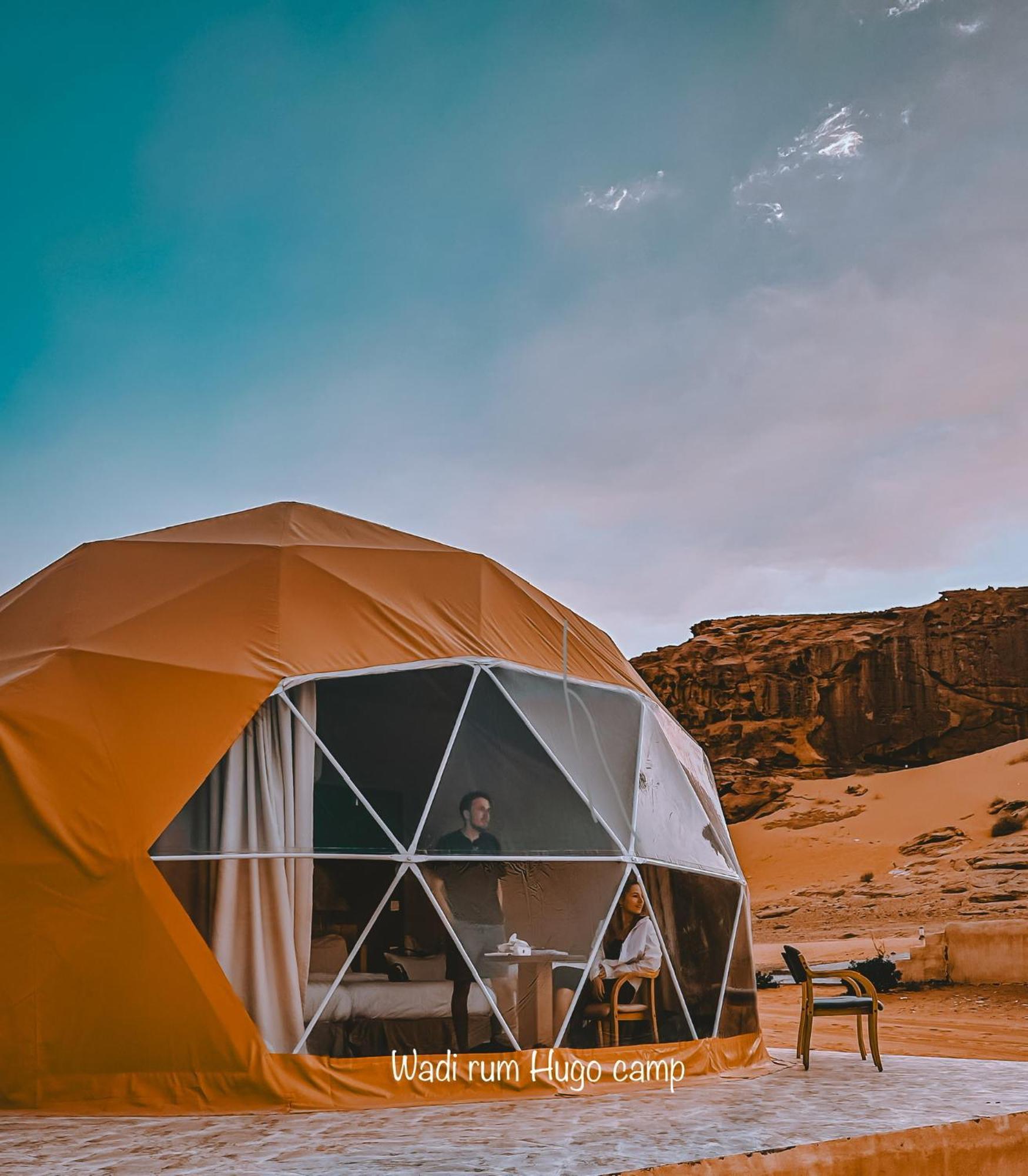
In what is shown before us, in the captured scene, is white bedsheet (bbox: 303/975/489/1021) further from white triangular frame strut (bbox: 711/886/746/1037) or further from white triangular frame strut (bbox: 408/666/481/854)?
white triangular frame strut (bbox: 711/886/746/1037)

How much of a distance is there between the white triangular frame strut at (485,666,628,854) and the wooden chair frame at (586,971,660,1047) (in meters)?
0.93

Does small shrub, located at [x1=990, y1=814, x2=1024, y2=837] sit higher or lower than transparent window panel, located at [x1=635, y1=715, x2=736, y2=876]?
lower

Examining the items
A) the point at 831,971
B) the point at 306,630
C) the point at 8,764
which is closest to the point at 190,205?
the point at 306,630

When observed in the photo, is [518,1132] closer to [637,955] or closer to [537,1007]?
[537,1007]

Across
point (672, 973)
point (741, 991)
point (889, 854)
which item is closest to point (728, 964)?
point (741, 991)

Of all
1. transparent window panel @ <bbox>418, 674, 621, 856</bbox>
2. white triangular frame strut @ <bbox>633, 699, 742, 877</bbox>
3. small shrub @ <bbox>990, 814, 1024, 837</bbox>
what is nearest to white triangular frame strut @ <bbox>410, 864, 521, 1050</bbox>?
transparent window panel @ <bbox>418, 674, 621, 856</bbox>

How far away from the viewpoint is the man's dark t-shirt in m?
7.55

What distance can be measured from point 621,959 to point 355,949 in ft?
6.71

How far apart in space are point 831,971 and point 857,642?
170 feet

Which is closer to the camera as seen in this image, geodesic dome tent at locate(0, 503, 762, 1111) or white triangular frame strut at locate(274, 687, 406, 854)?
geodesic dome tent at locate(0, 503, 762, 1111)

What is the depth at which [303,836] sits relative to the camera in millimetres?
7441

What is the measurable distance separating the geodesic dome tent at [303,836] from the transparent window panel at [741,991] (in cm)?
6

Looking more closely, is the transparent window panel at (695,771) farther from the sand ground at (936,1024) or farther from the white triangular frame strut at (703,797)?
the sand ground at (936,1024)

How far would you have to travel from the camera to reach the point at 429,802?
7.66 m
